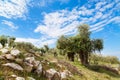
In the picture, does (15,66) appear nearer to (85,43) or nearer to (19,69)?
(19,69)

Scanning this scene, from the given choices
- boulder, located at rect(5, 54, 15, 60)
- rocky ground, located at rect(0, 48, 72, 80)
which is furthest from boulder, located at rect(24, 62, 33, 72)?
boulder, located at rect(5, 54, 15, 60)

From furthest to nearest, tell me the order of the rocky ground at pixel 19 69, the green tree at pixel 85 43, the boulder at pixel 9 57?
the green tree at pixel 85 43, the boulder at pixel 9 57, the rocky ground at pixel 19 69

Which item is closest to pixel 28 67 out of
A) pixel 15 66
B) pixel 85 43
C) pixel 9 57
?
pixel 15 66

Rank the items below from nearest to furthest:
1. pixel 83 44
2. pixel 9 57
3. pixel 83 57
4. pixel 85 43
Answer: pixel 9 57 → pixel 83 44 → pixel 85 43 → pixel 83 57

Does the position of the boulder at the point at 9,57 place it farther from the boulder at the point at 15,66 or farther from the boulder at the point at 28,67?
the boulder at the point at 28,67

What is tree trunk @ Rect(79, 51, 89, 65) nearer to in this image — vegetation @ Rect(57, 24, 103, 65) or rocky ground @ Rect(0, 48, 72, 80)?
vegetation @ Rect(57, 24, 103, 65)

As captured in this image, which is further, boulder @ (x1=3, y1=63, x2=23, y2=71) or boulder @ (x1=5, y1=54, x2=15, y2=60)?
boulder @ (x1=5, y1=54, x2=15, y2=60)

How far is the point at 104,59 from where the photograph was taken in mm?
133750

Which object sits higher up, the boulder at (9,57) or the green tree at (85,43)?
the green tree at (85,43)

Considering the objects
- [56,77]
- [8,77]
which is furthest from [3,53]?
[56,77]

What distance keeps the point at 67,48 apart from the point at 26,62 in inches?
1466

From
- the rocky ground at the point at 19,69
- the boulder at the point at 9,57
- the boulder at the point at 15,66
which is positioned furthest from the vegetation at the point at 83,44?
the boulder at the point at 15,66

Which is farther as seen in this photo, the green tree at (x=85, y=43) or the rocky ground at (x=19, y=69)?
the green tree at (x=85, y=43)

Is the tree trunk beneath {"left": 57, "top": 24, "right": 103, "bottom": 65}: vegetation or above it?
beneath
